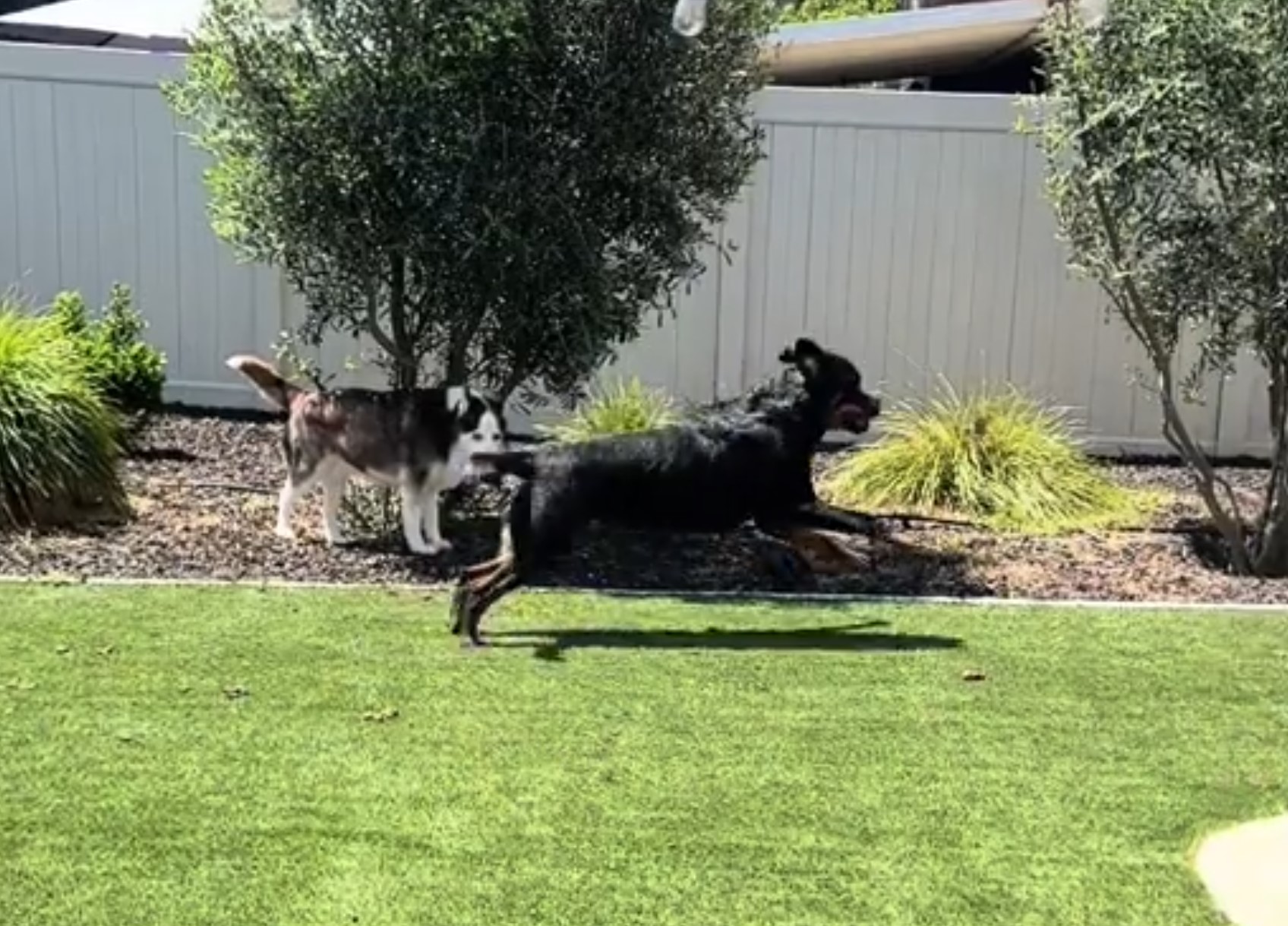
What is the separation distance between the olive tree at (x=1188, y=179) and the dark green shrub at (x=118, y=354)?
16.1 feet

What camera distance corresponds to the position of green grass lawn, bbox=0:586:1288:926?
13.8 feet

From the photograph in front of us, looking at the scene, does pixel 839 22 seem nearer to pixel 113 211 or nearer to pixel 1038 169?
pixel 1038 169

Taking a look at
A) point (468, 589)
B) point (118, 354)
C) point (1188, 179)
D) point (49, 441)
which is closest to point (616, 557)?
point (468, 589)

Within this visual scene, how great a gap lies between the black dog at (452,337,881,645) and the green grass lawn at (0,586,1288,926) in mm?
329

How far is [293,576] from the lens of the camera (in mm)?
7254

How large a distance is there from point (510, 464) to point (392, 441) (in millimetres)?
1120

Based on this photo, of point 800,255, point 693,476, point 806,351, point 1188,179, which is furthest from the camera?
point 800,255

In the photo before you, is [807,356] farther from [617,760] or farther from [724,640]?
[617,760]

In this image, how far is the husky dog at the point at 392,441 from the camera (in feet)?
24.2

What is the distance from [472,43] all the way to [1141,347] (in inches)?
205

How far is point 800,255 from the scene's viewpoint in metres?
10.7

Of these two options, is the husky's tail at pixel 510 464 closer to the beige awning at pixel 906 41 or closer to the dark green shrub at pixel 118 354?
the dark green shrub at pixel 118 354

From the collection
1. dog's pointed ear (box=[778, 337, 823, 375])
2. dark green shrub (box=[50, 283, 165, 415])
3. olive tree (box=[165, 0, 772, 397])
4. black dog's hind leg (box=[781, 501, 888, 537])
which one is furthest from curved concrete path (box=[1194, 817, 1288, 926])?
dark green shrub (box=[50, 283, 165, 415])

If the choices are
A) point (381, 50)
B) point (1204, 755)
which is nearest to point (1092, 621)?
point (1204, 755)
